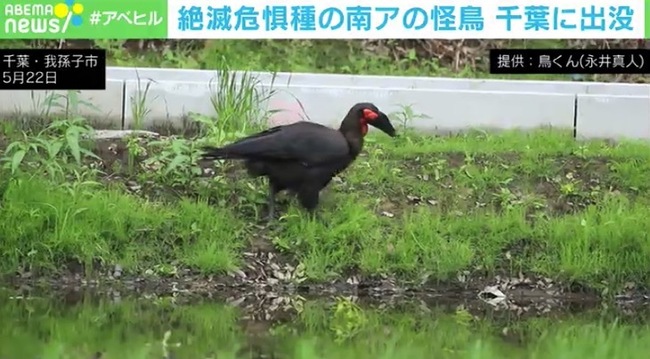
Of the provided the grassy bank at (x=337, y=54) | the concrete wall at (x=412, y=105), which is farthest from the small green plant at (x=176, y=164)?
the grassy bank at (x=337, y=54)

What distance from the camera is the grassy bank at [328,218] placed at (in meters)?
9.52

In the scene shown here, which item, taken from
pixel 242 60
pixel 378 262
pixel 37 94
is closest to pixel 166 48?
pixel 242 60

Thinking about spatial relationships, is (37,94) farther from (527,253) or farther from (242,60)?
(527,253)

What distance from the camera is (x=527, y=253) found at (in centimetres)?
973

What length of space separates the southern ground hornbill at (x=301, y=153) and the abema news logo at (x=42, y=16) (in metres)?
2.10

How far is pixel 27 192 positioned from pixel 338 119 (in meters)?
2.85

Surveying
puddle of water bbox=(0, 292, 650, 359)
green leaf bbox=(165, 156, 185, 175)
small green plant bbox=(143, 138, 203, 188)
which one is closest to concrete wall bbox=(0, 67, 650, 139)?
small green plant bbox=(143, 138, 203, 188)

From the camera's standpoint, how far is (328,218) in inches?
386

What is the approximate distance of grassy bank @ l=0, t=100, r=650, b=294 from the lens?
31.2 feet

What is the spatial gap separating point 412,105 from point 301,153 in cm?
211

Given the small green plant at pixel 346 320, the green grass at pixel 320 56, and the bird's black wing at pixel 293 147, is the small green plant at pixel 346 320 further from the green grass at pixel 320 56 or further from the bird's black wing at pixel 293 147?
the green grass at pixel 320 56

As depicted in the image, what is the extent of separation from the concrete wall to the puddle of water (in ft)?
7.88

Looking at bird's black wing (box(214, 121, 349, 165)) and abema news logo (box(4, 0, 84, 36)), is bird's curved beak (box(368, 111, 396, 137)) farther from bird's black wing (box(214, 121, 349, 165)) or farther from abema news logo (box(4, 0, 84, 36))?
abema news logo (box(4, 0, 84, 36))

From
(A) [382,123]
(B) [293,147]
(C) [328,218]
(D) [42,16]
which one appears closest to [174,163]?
(B) [293,147]
